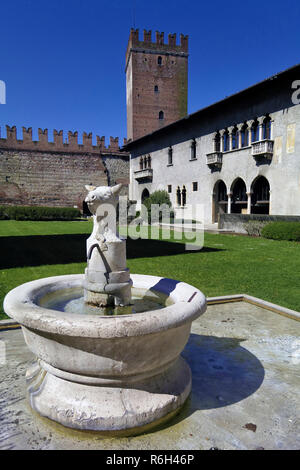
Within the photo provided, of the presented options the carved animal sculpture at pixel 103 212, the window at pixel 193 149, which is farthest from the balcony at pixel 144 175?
the carved animal sculpture at pixel 103 212

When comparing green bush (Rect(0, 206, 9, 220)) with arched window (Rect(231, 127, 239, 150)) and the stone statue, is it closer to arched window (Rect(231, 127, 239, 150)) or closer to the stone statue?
arched window (Rect(231, 127, 239, 150))

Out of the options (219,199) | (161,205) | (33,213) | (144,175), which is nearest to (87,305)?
(219,199)

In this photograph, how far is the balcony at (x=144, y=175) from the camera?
32188mm

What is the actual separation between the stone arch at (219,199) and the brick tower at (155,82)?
19.2 m

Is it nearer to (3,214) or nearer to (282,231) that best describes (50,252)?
(282,231)

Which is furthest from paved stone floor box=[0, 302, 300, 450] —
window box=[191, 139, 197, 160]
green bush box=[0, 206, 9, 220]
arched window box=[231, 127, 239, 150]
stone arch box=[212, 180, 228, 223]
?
green bush box=[0, 206, 9, 220]

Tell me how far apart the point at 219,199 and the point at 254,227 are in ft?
25.3

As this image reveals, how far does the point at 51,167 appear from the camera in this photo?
116 ft

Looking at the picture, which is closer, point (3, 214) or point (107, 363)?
point (107, 363)

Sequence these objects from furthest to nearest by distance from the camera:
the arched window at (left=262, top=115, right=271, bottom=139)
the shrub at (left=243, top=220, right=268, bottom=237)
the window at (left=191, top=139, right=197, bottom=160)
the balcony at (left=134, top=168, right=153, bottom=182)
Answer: the balcony at (left=134, top=168, right=153, bottom=182) < the window at (left=191, top=139, right=197, bottom=160) < the arched window at (left=262, top=115, right=271, bottom=139) < the shrub at (left=243, top=220, right=268, bottom=237)

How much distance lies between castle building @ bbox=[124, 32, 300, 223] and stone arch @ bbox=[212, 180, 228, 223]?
77 millimetres

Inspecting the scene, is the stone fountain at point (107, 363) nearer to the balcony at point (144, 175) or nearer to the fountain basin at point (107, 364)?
the fountain basin at point (107, 364)

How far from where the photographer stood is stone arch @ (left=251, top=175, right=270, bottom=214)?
20750 mm
